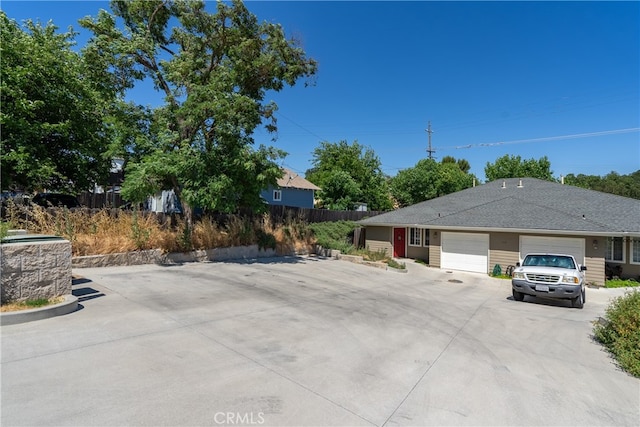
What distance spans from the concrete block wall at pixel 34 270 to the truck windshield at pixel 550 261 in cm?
1235

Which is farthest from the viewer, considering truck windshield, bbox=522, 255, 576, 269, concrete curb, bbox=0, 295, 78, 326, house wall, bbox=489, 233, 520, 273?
house wall, bbox=489, 233, 520, 273

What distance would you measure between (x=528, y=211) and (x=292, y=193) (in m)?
17.9

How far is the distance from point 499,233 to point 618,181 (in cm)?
4902

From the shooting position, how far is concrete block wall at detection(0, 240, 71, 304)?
18.7 feet

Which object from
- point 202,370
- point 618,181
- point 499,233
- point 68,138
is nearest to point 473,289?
point 499,233

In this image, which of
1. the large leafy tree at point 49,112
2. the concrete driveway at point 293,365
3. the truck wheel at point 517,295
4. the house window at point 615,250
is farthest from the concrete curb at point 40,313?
the house window at point 615,250

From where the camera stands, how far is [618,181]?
49.4 metres

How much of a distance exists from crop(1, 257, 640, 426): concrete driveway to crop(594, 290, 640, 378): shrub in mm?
216

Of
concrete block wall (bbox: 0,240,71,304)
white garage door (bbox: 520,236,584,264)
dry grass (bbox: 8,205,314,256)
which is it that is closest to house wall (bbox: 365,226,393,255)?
white garage door (bbox: 520,236,584,264)

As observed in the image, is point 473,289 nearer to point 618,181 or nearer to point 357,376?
point 357,376

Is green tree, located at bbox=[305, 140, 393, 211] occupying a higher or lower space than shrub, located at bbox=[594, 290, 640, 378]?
higher

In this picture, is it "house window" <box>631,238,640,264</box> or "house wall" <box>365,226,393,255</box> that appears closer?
"house window" <box>631,238,640,264</box>

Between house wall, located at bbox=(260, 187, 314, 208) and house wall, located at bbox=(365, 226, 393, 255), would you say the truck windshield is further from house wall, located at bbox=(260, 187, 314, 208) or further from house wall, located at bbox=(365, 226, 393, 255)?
house wall, located at bbox=(260, 187, 314, 208)

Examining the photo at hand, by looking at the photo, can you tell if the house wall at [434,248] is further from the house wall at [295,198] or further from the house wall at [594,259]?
the house wall at [295,198]
